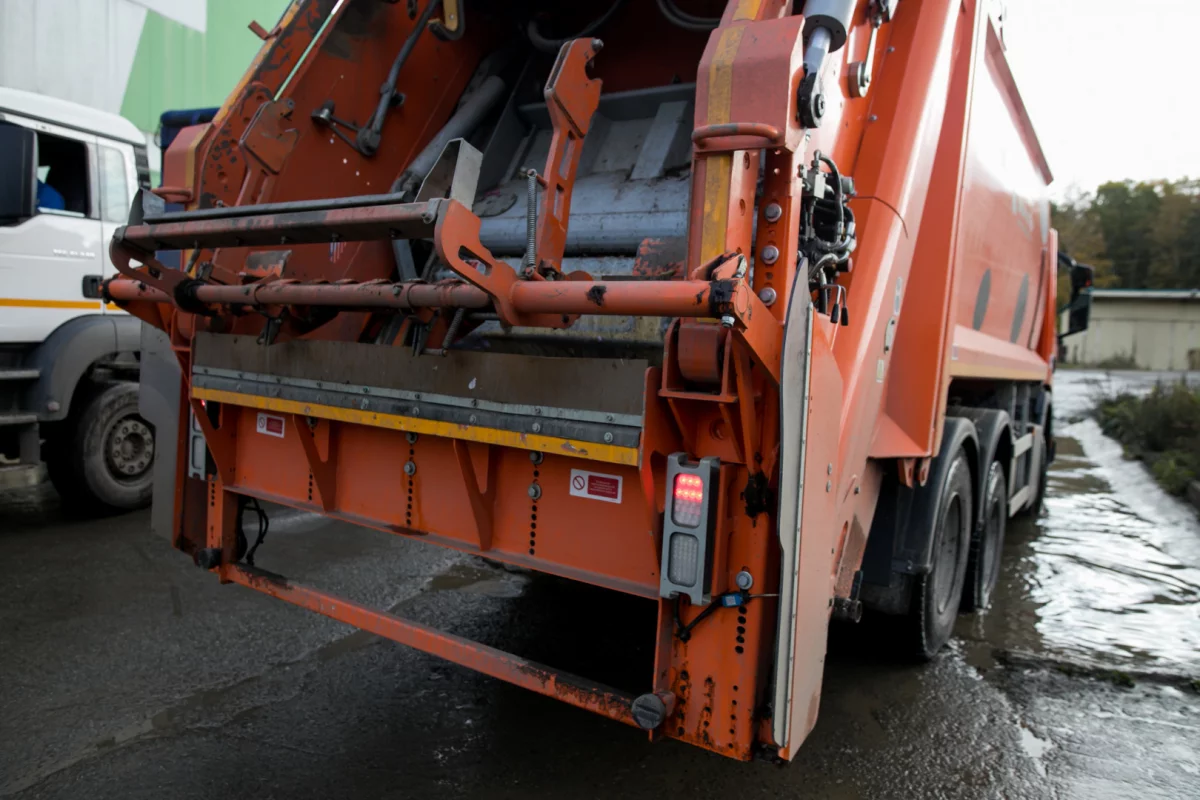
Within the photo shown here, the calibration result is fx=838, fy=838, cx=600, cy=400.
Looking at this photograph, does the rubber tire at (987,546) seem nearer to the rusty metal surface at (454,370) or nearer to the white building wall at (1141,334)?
the rusty metal surface at (454,370)

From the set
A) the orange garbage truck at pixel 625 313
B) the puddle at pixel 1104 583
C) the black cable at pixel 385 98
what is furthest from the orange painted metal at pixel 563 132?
the puddle at pixel 1104 583

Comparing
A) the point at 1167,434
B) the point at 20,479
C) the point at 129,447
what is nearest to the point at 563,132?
the point at 129,447

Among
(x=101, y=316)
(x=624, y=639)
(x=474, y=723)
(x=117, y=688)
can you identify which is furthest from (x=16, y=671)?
(x=101, y=316)

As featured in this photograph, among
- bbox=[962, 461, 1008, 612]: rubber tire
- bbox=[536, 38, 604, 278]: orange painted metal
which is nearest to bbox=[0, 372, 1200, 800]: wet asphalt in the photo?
bbox=[962, 461, 1008, 612]: rubber tire

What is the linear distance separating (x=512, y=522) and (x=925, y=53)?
82.5 inches

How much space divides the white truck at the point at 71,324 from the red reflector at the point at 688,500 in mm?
4318

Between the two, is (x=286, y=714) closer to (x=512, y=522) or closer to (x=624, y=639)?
(x=512, y=522)

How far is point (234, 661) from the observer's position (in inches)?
135

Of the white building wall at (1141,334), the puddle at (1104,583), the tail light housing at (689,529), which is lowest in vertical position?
the puddle at (1104,583)

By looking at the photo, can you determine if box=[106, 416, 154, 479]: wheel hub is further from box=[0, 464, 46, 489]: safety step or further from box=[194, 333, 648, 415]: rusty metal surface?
box=[194, 333, 648, 415]: rusty metal surface

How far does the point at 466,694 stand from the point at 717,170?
224 centimetres

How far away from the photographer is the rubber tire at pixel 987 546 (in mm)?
4203

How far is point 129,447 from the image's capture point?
571 cm

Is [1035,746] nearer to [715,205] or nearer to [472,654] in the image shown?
[472,654]
